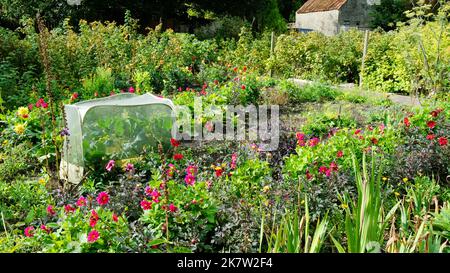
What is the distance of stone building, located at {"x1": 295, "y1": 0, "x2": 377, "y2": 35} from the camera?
2336 cm

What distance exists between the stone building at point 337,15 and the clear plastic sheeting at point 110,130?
20.2 meters

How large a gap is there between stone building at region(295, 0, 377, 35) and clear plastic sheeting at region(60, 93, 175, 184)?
2017 cm

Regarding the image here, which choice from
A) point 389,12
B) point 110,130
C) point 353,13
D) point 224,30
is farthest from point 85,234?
point 353,13

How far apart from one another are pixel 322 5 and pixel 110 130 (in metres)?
23.1

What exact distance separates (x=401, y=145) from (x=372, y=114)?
5.91 feet

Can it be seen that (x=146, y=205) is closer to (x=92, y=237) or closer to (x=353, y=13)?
(x=92, y=237)

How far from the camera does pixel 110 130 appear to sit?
394 cm

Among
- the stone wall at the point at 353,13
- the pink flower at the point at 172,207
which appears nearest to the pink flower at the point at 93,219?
the pink flower at the point at 172,207

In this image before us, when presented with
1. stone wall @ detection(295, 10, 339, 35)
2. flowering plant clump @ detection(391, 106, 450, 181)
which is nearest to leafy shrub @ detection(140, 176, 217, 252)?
flowering plant clump @ detection(391, 106, 450, 181)
